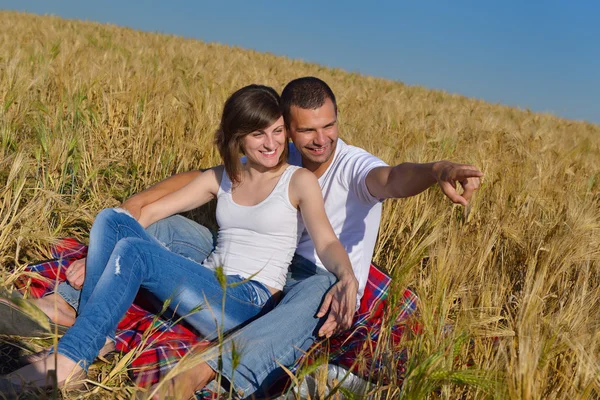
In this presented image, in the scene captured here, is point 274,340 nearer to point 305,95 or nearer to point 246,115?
point 246,115

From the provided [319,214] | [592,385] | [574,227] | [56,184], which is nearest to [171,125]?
[56,184]

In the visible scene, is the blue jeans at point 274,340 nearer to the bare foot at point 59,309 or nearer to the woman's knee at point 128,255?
the woman's knee at point 128,255

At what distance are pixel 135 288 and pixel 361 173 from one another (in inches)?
33.0

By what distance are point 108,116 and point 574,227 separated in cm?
231

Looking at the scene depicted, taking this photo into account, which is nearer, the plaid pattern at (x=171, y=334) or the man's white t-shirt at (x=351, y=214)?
the plaid pattern at (x=171, y=334)

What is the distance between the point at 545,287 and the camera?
1.68 m

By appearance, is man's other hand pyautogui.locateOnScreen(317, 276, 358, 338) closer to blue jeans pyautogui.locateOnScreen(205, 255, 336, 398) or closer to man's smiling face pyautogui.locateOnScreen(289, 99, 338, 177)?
blue jeans pyautogui.locateOnScreen(205, 255, 336, 398)

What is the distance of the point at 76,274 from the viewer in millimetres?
1968

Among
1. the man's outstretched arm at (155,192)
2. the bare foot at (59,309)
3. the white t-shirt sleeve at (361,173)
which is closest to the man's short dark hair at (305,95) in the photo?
the white t-shirt sleeve at (361,173)

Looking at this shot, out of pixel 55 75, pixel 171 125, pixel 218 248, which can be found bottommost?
pixel 218 248

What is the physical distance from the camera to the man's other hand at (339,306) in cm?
166

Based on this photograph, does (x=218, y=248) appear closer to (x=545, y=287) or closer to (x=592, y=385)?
(x=545, y=287)

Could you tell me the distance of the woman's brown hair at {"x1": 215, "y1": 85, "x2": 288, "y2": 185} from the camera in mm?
1980

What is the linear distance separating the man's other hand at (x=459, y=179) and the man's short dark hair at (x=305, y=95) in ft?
1.94
